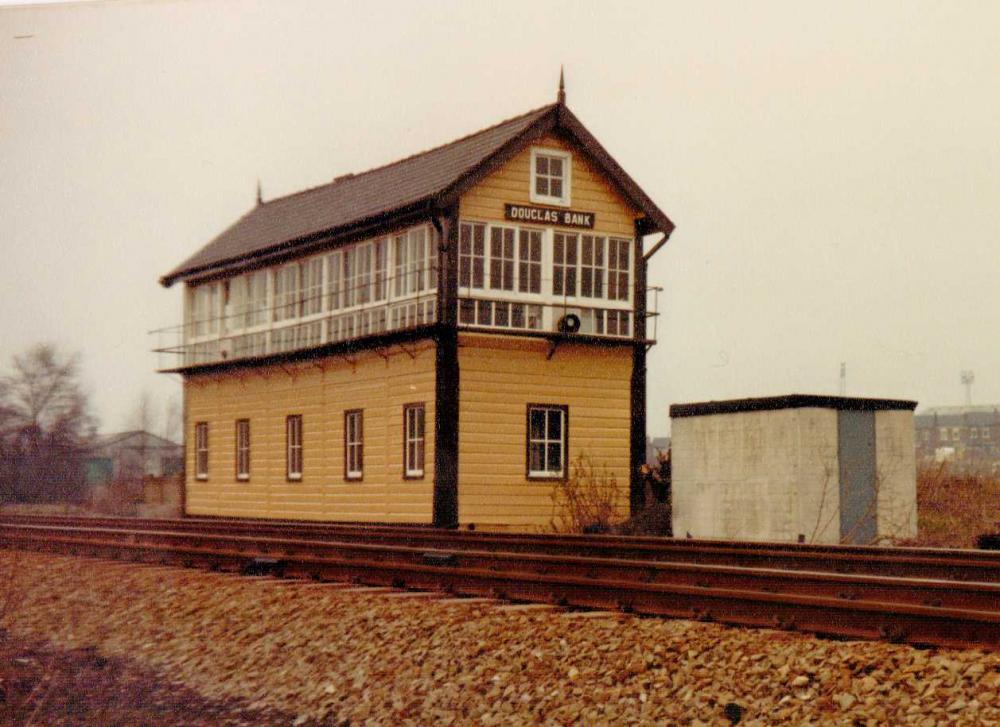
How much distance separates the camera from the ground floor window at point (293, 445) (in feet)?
74.8

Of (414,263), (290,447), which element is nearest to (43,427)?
(290,447)

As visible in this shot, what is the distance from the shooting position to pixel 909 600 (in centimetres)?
753

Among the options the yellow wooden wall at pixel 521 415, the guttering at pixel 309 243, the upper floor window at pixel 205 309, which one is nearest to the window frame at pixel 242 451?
the upper floor window at pixel 205 309

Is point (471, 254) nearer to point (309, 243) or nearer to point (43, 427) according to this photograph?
Answer: point (309, 243)

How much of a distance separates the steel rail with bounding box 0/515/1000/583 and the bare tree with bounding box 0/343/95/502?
2.73 m

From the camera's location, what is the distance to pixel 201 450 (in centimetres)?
2584

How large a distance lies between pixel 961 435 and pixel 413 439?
7.93m

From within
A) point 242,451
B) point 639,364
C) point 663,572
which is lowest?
point 663,572

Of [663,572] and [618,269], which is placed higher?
[618,269]

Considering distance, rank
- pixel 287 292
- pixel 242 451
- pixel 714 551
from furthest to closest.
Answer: pixel 242 451 < pixel 287 292 < pixel 714 551

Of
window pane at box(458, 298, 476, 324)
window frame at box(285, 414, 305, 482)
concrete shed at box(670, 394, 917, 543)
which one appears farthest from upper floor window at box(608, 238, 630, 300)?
window frame at box(285, 414, 305, 482)

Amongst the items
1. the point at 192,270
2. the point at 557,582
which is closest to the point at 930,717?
the point at 557,582

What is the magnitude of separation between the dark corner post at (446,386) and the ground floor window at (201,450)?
8.03 meters

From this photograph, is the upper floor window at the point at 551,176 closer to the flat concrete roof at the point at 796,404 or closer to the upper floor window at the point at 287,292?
the flat concrete roof at the point at 796,404
